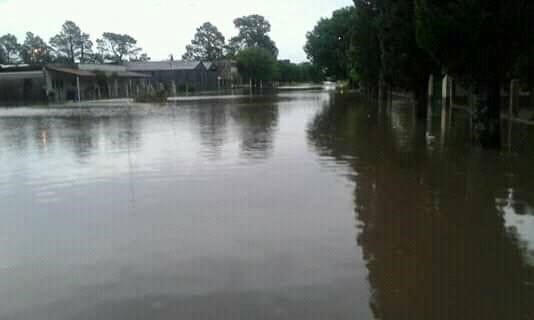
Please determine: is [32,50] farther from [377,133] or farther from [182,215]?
[182,215]

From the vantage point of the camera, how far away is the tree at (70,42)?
105 m

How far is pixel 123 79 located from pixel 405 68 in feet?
177

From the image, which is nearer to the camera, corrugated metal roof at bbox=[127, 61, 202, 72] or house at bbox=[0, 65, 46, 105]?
house at bbox=[0, 65, 46, 105]

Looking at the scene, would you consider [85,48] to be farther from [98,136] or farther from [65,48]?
[98,136]

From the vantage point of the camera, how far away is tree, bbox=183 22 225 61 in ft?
407

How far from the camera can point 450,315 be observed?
160 inches

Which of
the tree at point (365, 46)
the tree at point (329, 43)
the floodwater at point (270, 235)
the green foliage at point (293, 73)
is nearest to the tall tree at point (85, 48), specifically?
the green foliage at point (293, 73)

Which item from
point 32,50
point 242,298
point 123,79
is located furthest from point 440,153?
point 32,50

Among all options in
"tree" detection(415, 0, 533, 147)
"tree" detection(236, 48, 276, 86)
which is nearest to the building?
"tree" detection(236, 48, 276, 86)

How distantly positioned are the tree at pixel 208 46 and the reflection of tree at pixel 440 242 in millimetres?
117416

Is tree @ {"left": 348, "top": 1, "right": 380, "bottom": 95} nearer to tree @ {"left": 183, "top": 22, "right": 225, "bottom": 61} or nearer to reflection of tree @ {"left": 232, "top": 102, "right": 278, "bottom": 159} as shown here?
reflection of tree @ {"left": 232, "top": 102, "right": 278, "bottom": 159}

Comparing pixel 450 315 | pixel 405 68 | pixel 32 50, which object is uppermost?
pixel 32 50

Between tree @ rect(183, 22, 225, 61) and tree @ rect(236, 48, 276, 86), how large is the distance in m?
31.3

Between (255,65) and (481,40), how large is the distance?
82549 millimetres
